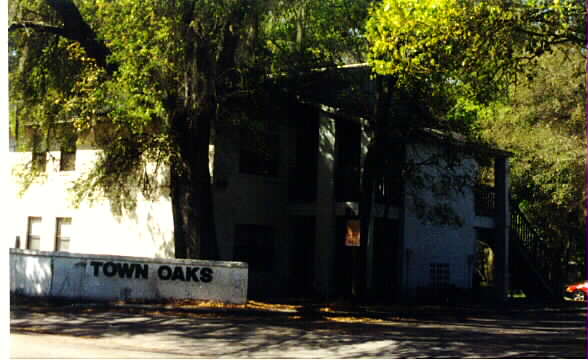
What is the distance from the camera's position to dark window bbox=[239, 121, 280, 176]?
69.1ft

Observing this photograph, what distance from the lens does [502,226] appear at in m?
28.6

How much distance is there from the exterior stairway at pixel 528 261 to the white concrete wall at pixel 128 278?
14571 mm

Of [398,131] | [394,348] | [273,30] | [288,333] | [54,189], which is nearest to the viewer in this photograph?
[394,348]

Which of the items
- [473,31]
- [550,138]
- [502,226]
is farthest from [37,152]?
[502,226]

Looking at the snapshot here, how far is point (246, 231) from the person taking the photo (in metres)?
23.4

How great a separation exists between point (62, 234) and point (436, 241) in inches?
506

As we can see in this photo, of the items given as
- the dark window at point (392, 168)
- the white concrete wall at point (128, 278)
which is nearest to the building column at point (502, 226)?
the dark window at point (392, 168)

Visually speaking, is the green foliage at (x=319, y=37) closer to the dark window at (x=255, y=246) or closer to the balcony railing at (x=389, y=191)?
the balcony railing at (x=389, y=191)

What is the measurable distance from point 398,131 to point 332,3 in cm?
391

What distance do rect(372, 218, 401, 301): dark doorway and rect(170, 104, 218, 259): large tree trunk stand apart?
7.17 meters

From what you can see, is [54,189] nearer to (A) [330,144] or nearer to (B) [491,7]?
(A) [330,144]

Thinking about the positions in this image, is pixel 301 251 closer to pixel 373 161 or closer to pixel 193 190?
pixel 373 161

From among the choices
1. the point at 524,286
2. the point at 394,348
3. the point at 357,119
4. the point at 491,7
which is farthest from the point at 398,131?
the point at 524,286

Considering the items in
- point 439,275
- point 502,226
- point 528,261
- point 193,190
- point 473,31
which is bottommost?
point 439,275
